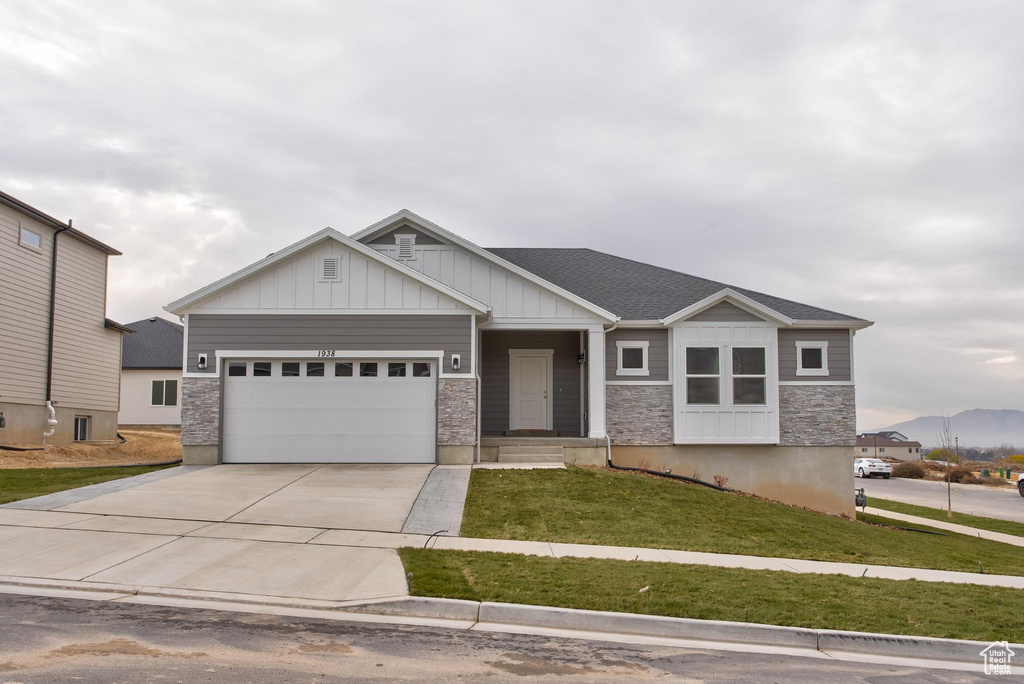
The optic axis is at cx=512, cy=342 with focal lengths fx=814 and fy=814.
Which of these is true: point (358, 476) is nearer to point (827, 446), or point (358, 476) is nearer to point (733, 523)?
point (733, 523)

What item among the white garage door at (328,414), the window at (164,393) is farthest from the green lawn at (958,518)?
the window at (164,393)

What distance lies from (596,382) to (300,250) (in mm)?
7575

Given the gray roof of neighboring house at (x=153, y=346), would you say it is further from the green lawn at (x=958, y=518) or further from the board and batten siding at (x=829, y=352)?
the green lawn at (x=958, y=518)

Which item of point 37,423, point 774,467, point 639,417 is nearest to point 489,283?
point 639,417

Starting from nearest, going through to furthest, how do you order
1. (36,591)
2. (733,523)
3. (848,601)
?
1. (36,591)
2. (848,601)
3. (733,523)

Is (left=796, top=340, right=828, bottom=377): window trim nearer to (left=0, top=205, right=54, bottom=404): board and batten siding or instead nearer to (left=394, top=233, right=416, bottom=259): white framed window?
(left=394, top=233, right=416, bottom=259): white framed window

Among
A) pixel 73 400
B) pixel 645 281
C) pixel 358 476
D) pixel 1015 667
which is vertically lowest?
pixel 1015 667

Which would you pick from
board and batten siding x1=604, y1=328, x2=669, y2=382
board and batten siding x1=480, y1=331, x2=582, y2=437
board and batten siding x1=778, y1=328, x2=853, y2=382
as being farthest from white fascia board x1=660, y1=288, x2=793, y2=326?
board and batten siding x1=480, y1=331, x2=582, y2=437

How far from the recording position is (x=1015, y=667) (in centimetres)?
725

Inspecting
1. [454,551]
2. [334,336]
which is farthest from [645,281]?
[454,551]

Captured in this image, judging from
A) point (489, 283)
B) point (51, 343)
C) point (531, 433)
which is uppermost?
point (489, 283)

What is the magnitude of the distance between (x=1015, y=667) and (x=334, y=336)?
13.8 meters

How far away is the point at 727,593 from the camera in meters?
8.69

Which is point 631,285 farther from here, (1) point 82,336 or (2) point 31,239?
(1) point 82,336
